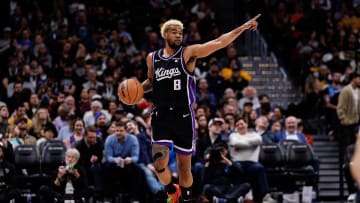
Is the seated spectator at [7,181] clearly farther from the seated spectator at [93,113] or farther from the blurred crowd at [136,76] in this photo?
the seated spectator at [93,113]

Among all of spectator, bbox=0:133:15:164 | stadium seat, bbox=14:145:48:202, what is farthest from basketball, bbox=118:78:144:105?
stadium seat, bbox=14:145:48:202

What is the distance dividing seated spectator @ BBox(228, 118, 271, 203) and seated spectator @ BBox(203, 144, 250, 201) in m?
0.28

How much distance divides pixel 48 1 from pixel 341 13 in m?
8.08

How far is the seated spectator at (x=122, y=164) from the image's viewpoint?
1351 cm

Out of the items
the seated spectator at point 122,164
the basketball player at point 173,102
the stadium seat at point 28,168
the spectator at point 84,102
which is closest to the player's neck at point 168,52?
the basketball player at point 173,102

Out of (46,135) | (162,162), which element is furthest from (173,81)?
(46,135)

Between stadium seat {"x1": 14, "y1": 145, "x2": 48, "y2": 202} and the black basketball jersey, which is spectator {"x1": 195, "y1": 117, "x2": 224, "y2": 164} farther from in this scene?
the black basketball jersey

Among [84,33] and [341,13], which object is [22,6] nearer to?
[84,33]

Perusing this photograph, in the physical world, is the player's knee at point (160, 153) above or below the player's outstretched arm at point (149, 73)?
below

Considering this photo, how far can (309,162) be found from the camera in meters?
14.7

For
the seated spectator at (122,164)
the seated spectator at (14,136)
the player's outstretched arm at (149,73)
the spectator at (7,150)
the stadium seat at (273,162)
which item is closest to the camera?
the player's outstretched arm at (149,73)

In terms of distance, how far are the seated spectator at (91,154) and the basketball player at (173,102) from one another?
4.13 meters

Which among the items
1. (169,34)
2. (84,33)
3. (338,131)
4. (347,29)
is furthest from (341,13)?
(169,34)

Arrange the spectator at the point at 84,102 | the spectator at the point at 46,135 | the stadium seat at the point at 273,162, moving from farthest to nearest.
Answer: the spectator at the point at 84,102 → the stadium seat at the point at 273,162 → the spectator at the point at 46,135
